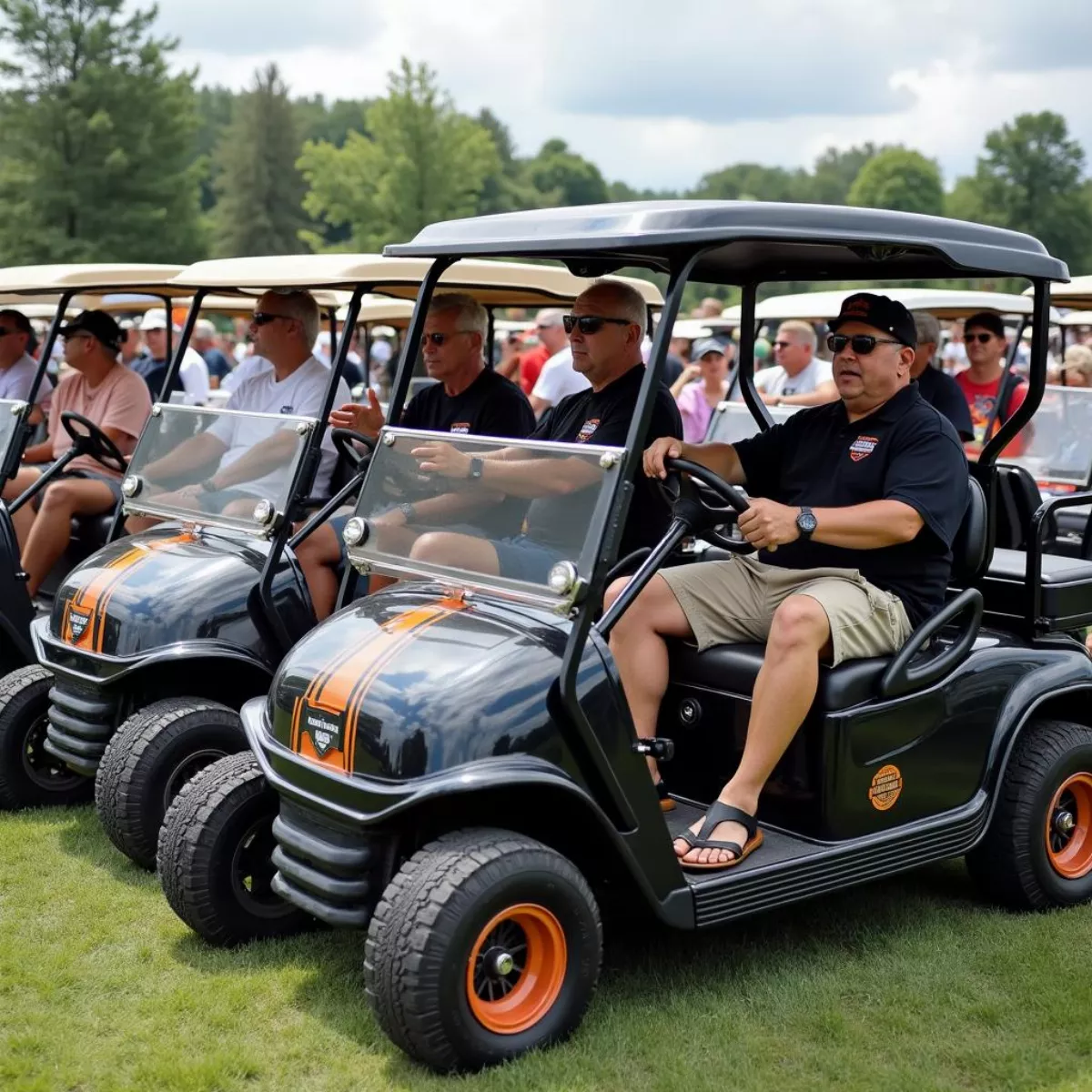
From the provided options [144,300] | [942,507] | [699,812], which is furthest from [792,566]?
[144,300]

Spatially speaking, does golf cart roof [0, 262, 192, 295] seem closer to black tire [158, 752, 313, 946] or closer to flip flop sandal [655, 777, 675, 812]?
black tire [158, 752, 313, 946]

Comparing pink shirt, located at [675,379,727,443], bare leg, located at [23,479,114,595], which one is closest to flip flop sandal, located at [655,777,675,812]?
bare leg, located at [23,479,114,595]

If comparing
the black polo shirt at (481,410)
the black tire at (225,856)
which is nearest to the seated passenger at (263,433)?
the black polo shirt at (481,410)

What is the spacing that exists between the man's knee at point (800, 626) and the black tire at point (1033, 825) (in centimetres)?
86

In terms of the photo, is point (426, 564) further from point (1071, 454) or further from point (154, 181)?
point (154, 181)

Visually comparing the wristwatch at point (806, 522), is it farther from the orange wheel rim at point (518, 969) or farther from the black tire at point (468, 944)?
the orange wheel rim at point (518, 969)

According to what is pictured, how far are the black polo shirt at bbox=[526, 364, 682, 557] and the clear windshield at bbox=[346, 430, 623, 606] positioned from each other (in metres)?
0.36

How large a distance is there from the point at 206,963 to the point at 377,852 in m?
0.79

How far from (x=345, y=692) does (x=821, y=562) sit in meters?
1.39

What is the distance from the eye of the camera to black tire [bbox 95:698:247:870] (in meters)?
4.00

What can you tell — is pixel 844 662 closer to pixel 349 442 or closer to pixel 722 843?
pixel 722 843

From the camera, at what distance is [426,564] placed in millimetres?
3531

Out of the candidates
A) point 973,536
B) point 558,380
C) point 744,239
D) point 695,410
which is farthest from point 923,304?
point 744,239

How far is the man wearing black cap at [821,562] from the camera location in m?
3.44
